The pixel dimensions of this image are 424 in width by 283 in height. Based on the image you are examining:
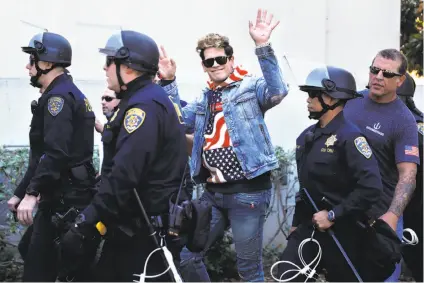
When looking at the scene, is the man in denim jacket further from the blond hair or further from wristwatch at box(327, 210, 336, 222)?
wristwatch at box(327, 210, 336, 222)

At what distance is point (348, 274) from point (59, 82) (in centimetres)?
236

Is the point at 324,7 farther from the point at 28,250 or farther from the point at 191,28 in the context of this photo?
the point at 28,250

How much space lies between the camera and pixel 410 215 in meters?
6.25

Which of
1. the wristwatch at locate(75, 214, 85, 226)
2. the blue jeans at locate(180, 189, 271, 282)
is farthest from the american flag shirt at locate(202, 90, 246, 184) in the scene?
the wristwatch at locate(75, 214, 85, 226)

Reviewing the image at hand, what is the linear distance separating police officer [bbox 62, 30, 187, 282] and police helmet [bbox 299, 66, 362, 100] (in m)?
1.11

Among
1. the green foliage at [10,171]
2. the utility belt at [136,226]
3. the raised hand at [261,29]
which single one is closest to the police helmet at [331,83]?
the raised hand at [261,29]

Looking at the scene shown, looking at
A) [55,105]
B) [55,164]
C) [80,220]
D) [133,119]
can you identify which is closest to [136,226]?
[80,220]

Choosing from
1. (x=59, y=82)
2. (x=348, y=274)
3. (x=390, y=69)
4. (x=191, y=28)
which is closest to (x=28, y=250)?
(x=59, y=82)

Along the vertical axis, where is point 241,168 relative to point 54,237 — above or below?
above

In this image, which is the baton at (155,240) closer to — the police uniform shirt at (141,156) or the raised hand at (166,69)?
the police uniform shirt at (141,156)

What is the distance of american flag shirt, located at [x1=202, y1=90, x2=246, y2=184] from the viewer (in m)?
5.50

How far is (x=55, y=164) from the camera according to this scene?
5.16 meters

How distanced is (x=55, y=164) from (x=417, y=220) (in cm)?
293

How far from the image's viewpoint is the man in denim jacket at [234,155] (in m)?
5.49
